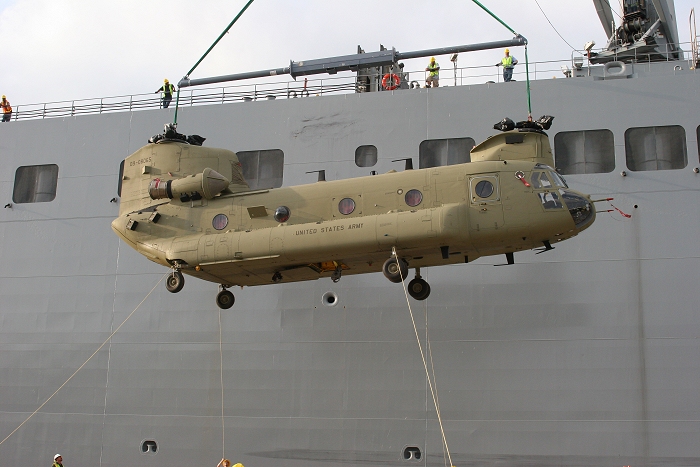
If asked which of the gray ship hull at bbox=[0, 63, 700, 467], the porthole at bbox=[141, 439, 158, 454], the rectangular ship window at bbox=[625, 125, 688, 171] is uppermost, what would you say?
the rectangular ship window at bbox=[625, 125, 688, 171]

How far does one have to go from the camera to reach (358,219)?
38.2ft

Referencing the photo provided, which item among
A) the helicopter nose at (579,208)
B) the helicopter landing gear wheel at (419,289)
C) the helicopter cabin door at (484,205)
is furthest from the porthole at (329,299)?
the helicopter nose at (579,208)

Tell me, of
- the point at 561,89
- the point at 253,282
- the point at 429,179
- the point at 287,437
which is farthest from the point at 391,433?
the point at 561,89

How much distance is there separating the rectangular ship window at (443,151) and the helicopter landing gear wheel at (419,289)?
372 centimetres

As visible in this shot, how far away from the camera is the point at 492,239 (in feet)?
37.2

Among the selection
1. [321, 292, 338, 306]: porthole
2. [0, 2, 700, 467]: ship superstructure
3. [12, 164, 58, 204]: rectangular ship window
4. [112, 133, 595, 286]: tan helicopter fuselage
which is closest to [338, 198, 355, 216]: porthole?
[112, 133, 595, 286]: tan helicopter fuselage

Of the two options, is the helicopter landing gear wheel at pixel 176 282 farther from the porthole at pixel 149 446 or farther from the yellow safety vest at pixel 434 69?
the yellow safety vest at pixel 434 69

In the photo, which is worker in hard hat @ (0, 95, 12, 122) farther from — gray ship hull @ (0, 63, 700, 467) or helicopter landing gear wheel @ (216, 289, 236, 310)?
helicopter landing gear wheel @ (216, 289, 236, 310)

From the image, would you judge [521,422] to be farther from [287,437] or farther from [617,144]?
[617,144]

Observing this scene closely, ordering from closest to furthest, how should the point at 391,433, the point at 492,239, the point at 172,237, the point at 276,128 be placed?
the point at 492,239 → the point at 172,237 → the point at 391,433 → the point at 276,128

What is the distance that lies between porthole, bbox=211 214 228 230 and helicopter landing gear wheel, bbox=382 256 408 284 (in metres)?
3.01

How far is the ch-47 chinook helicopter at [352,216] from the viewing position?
1127 cm

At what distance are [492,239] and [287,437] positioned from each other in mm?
6046

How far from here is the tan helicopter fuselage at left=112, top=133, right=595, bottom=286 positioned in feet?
36.9
